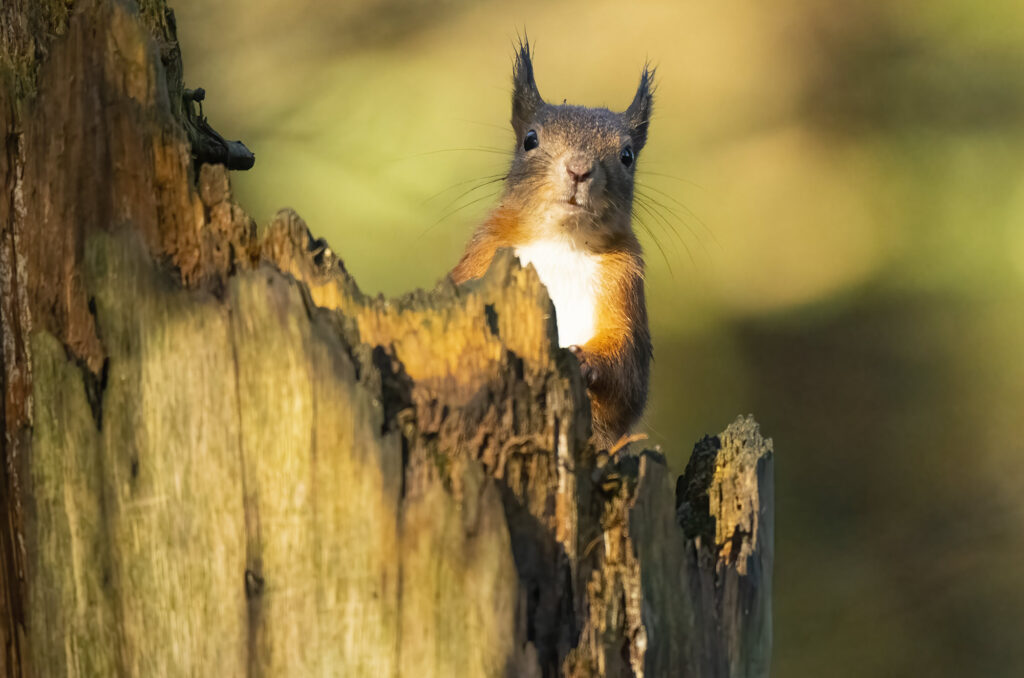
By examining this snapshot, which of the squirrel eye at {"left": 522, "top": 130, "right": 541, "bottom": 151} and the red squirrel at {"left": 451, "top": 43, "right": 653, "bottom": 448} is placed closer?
the red squirrel at {"left": 451, "top": 43, "right": 653, "bottom": 448}

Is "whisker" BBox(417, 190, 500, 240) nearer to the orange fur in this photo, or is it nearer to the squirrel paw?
the orange fur

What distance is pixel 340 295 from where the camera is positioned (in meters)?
1.59

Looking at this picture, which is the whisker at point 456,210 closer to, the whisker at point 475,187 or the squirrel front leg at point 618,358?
the whisker at point 475,187

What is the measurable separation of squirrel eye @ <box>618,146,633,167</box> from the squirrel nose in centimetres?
29

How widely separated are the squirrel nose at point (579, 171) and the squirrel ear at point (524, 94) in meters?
0.51

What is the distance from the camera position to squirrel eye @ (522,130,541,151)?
11.5ft

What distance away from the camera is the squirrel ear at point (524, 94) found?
369 centimetres

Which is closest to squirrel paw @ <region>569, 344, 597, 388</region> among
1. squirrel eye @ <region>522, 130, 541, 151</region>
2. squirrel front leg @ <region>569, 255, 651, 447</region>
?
squirrel front leg @ <region>569, 255, 651, 447</region>

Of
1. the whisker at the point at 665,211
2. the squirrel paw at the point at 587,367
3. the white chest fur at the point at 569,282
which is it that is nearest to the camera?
the squirrel paw at the point at 587,367

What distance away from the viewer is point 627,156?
351cm

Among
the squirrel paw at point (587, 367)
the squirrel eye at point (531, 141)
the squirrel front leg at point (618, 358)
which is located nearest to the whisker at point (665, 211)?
the squirrel eye at point (531, 141)

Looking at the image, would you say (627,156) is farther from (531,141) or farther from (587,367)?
(587,367)

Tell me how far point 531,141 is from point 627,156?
276 millimetres

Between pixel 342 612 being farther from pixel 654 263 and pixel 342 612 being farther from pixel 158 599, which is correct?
pixel 654 263
